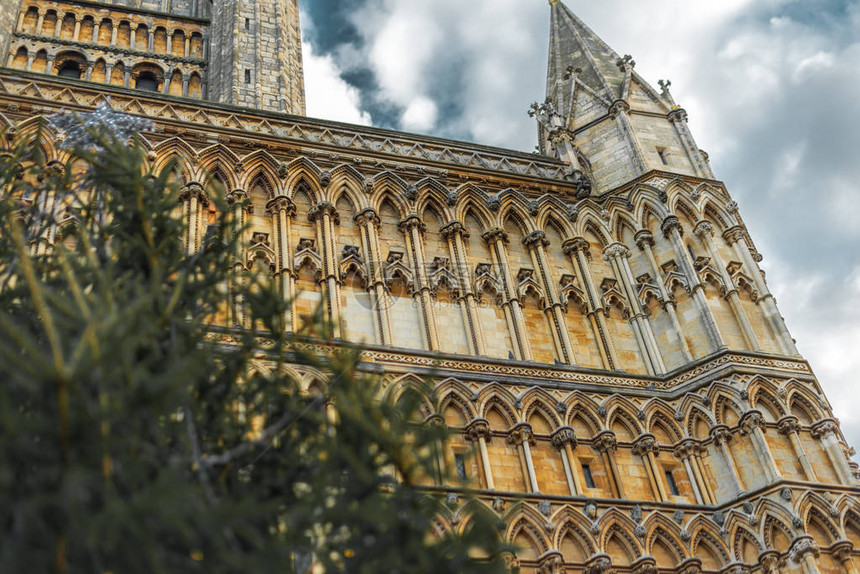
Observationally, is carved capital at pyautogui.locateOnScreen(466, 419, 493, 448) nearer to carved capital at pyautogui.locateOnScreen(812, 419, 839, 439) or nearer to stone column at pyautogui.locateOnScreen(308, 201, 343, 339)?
stone column at pyautogui.locateOnScreen(308, 201, 343, 339)

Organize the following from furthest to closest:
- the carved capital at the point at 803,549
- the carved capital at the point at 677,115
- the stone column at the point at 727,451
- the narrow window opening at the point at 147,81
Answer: the narrow window opening at the point at 147,81 → the carved capital at the point at 677,115 → the stone column at the point at 727,451 → the carved capital at the point at 803,549

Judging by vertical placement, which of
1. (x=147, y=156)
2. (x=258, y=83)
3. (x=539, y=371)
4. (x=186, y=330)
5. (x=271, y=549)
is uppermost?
(x=258, y=83)

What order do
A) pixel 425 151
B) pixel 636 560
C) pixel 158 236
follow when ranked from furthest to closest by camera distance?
pixel 425 151
pixel 636 560
pixel 158 236

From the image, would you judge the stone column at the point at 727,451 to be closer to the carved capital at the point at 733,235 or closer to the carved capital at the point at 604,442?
the carved capital at the point at 604,442

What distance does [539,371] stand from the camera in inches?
520

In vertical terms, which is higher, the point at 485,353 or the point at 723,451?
the point at 485,353

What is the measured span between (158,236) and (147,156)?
6691 mm

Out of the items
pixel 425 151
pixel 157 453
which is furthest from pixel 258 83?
pixel 157 453

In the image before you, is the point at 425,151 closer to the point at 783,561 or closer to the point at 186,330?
the point at 783,561

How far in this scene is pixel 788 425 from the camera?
12.8 meters

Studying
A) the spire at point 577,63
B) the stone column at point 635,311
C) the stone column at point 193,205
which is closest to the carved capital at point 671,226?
the stone column at point 635,311

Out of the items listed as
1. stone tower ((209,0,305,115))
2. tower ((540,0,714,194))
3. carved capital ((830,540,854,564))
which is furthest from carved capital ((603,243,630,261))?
stone tower ((209,0,305,115))

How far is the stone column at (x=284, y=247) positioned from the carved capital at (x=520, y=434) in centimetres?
293

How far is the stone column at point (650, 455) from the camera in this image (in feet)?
41.2
